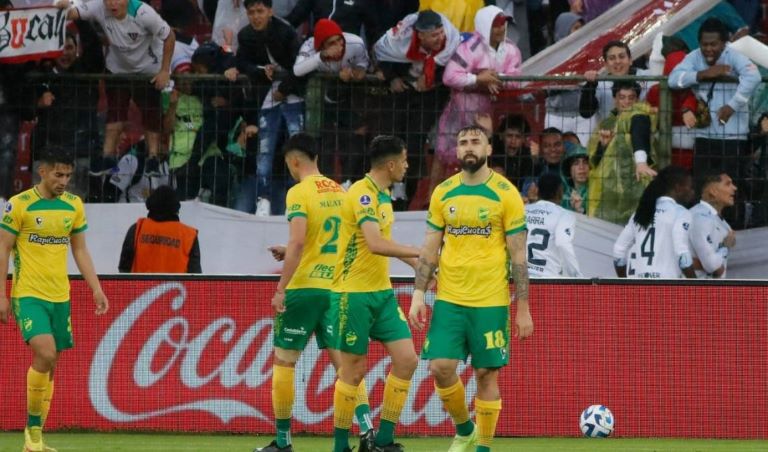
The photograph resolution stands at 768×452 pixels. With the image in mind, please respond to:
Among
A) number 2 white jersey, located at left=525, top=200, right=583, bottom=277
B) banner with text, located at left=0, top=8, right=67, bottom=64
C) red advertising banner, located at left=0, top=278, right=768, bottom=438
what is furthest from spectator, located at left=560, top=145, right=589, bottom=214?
banner with text, located at left=0, top=8, right=67, bottom=64

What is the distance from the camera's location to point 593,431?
13672 mm

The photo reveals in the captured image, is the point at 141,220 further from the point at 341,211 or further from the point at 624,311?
the point at 624,311

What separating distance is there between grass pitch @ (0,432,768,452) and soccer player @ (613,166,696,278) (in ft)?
5.87

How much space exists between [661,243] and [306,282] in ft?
14.0

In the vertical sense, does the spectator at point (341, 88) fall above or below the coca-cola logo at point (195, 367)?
above

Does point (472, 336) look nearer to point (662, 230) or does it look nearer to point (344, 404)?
point (344, 404)

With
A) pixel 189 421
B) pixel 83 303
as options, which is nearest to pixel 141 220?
pixel 83 303

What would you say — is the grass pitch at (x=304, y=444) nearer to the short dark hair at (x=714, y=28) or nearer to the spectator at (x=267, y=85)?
the spectator at (x=267, y=85)

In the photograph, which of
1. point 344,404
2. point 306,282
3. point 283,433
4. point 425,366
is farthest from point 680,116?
point 283,433

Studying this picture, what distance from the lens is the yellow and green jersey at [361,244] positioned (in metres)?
11.4

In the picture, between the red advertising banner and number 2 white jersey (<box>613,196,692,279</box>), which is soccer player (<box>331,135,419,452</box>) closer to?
the red advertising banner

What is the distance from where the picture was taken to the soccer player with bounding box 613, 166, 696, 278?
1457cm

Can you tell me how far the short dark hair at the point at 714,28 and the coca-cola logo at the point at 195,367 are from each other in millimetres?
3972

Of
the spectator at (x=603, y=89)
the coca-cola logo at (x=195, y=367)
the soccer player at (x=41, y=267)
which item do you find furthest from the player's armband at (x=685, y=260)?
the soccer player at (x=41, y=267)
